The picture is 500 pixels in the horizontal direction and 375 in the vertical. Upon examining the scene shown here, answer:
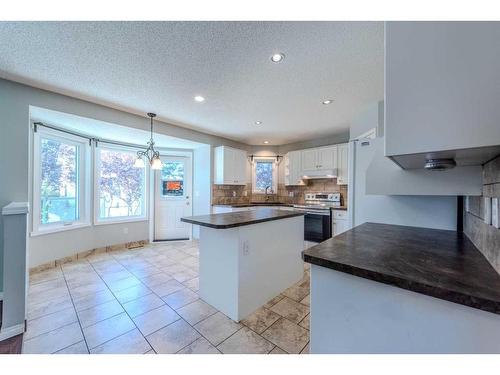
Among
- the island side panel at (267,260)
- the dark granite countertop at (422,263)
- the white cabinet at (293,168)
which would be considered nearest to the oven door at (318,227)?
the white cabinet at (293,168)

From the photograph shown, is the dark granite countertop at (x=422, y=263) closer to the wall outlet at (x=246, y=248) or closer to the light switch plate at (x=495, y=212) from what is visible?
Result: the light switch plate at (x=495, y=212)

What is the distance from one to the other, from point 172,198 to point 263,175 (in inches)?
89.9

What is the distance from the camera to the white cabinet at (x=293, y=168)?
4.78 meters

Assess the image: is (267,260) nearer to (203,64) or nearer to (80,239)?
(203,64)

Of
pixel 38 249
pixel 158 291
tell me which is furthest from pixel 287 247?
pixel 38 249

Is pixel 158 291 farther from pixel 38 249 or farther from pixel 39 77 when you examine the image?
pixel 39 77

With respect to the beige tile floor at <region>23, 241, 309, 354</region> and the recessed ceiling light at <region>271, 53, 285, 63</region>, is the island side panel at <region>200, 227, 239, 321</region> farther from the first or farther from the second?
the recessed ceiling light at <region>271, 53, 285, 63</region>

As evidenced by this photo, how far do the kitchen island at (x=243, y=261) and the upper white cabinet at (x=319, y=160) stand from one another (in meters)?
2.25

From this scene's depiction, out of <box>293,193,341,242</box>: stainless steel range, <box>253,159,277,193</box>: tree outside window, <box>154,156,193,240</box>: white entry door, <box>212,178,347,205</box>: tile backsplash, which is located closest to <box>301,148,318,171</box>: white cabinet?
<box>212,178,347,205</box>: tile backsplash

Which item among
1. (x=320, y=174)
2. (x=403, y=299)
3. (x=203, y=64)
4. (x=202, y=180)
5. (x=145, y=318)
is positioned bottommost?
(x=145, y=318)

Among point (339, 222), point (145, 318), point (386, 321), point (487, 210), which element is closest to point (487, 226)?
point (487, 210)

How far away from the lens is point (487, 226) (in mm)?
977

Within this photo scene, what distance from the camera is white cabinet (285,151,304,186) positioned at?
478 centimetres

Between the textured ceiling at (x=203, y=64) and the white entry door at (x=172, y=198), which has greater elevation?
the textured ceiling at (x=203, y=64)
